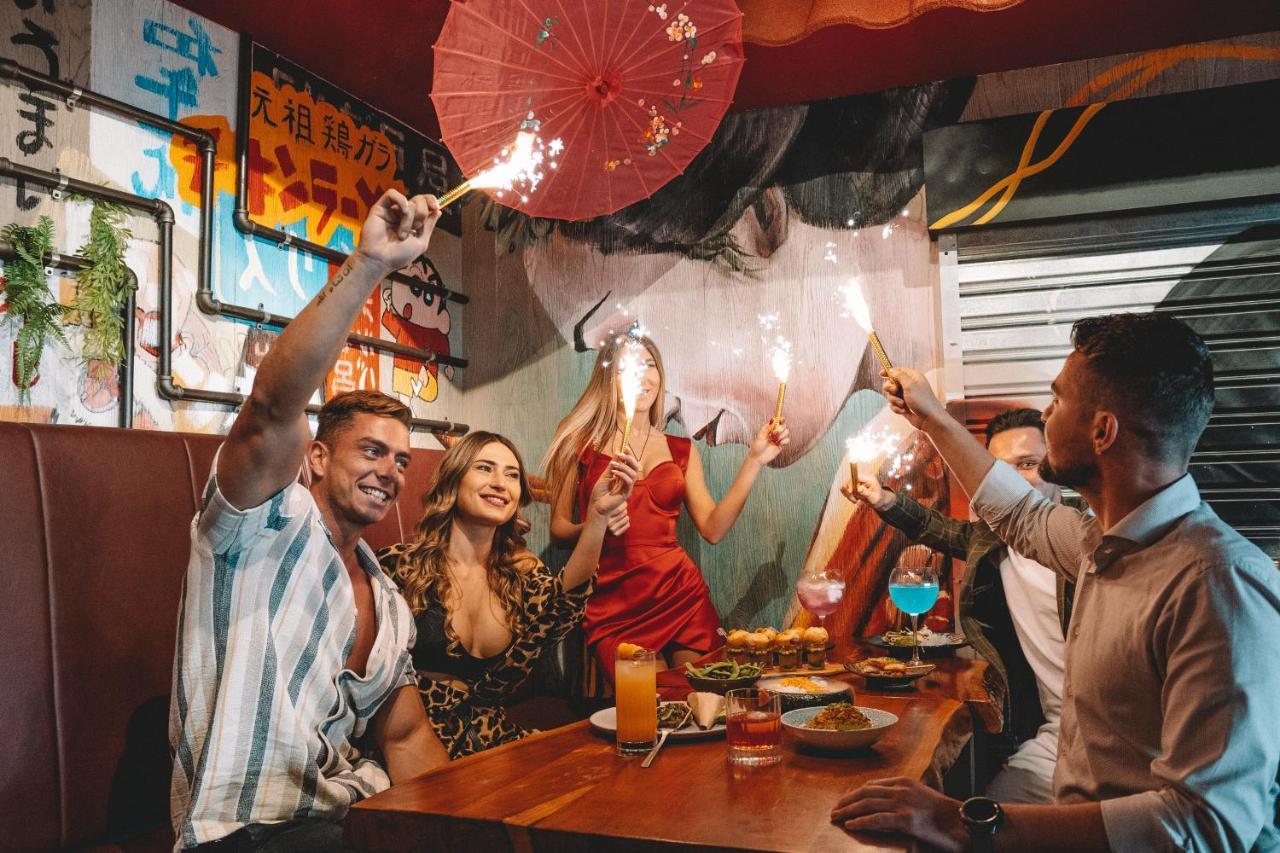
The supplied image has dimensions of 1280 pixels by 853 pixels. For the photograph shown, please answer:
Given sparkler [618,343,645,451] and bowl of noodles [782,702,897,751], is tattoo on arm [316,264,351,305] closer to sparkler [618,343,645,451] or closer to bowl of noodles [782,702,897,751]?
bowl of noodles [782,702,897,751]

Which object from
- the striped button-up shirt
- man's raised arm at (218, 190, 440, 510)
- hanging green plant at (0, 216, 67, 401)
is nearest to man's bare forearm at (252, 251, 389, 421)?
man's raised arm at (218, 190, 440, 510)

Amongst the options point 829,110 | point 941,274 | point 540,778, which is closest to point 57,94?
point 540,778

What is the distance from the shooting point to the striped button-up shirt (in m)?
1.82

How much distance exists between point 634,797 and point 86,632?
1460 millimetres

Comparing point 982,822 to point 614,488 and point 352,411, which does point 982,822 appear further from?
point 614,488

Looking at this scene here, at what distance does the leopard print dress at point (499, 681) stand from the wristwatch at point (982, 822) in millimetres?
1551

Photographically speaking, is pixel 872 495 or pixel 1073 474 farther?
pixel 872 495

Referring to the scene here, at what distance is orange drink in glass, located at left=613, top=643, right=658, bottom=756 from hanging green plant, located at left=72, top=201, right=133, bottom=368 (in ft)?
6.50

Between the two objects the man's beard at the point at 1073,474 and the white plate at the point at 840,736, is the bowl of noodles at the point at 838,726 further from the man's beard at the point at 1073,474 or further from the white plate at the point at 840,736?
the man's beard at the point at 1073,474

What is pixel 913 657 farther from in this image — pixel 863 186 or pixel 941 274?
pixel 863 186

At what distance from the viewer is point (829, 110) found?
4121 mm

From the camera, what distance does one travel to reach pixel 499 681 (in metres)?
2.70

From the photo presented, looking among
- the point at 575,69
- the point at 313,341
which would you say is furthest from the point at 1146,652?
the point at 575,69

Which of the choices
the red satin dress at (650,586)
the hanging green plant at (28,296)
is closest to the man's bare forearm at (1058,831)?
the red satin dress at (650,586)
